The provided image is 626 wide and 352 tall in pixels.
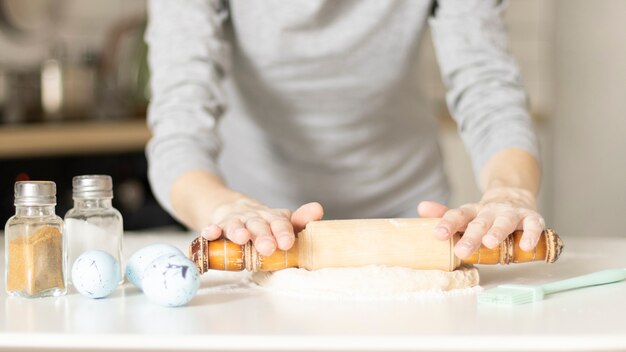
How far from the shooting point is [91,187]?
807 mm

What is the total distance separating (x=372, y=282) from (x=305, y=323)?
0.13 meters

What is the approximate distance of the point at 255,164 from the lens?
136 cm

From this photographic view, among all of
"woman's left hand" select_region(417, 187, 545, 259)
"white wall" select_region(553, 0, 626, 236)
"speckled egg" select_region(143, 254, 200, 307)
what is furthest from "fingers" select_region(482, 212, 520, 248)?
"white wall" select_region(553, 0, 626, 236)

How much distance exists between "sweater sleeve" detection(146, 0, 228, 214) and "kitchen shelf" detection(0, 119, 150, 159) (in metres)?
1.41

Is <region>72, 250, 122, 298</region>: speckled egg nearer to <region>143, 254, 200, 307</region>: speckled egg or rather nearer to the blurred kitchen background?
<region>143, 254, 200, 307</region>: speckled egg

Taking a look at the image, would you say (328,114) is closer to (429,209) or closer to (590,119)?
(429,209)

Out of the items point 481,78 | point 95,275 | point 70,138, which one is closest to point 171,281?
point 95,275

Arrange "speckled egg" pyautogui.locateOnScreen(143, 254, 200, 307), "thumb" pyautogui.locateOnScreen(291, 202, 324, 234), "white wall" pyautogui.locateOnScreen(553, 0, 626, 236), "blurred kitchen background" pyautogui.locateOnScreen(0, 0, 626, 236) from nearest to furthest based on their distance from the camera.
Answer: "speckled egg" pyautogui.locateOnScreen(143, 254, 200, 307) → "thumb" pyautogui.locateOnScreen(291, 202, 324, 234) → "white wall" pyautogui.locateOnScreen(553, 0, 626, 236) → "blurred kitchen background" pyautogui.locateOnScreen(0, 0, 626, 236)

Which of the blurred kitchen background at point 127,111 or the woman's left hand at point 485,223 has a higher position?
the blurred kitchen background at point 127,111

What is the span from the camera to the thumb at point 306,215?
2.74 feet

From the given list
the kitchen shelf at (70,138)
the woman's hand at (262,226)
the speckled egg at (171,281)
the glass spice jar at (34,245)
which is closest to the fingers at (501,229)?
the woman's hand at (262,226)

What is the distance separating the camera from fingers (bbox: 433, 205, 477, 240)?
31.5 inches

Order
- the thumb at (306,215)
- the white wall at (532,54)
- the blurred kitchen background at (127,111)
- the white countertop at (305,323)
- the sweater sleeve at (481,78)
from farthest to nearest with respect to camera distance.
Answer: the white wall at (532,54) < the blurred kitchen background at (127,111) < the sweater sleeve at (481,78) < the thumb at (306,215) < the white countertop at (305,323)

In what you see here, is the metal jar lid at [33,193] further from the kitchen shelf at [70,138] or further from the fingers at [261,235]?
the kitchen shelf at [70,138]
